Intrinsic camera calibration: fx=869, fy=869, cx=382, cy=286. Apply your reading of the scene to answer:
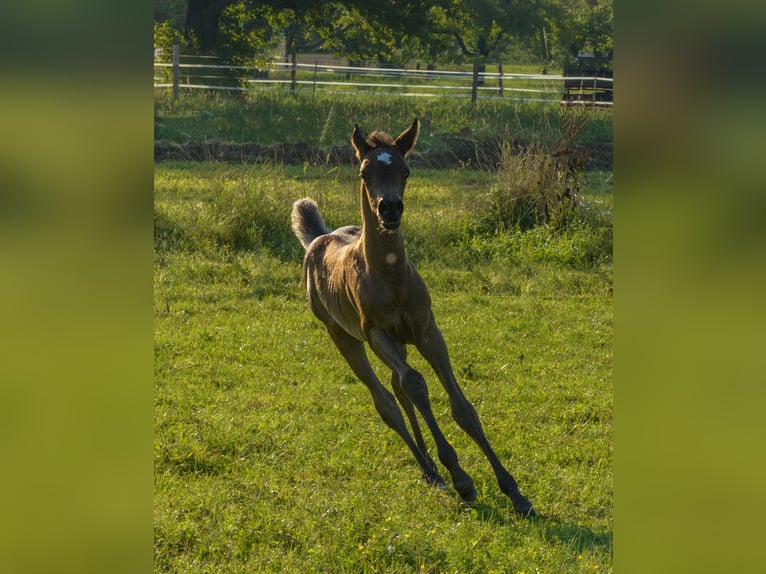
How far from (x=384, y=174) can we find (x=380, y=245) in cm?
49

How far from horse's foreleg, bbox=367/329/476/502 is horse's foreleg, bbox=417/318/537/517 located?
0.50 feet

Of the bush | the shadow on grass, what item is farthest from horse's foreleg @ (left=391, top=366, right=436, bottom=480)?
the bush

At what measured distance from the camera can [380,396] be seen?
19.3 feet

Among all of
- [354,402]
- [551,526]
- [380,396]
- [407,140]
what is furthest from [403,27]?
[551,526]

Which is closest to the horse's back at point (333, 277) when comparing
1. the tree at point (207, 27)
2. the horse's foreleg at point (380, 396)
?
the horse's foreleg at point (380, 396)

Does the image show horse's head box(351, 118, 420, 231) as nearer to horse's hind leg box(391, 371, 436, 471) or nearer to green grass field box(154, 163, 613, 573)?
horse's hind leg box(391, 371, 436, 471)

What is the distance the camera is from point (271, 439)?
6.08 metres

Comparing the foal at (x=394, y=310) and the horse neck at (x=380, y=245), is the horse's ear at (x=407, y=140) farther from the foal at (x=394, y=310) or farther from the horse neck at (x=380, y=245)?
the horse neck at (x=380, y=245)

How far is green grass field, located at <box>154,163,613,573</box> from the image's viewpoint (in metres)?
4.56

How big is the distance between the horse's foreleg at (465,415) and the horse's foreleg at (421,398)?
6.0 inches
